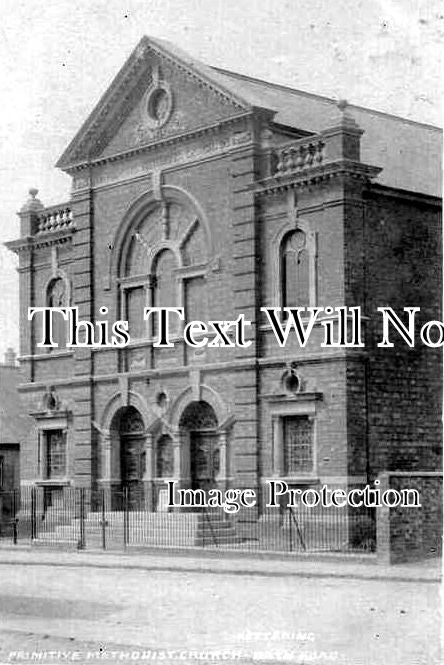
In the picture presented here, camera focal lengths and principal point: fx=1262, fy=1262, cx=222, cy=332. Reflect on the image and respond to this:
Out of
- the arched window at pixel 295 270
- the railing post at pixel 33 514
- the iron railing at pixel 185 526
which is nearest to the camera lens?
Result: the iron railing at pixel 185 526

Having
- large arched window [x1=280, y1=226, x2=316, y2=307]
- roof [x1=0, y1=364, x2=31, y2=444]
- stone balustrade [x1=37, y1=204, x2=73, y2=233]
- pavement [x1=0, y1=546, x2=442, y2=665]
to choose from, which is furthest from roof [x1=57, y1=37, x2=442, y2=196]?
pavement [x1=0, y1=546, x2=442, y2=665]

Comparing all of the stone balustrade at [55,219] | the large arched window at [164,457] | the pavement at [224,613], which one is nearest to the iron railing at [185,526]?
the large arched window at [164,457]

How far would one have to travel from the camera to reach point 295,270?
30.9 metres

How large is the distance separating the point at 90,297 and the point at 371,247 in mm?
9293

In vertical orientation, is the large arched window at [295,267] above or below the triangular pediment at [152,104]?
below

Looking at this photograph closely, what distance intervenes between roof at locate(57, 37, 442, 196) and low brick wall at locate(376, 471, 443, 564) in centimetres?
959

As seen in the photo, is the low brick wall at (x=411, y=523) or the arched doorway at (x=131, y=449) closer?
the low brick wall at (x=411, y=523)

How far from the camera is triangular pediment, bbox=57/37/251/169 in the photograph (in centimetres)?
3272

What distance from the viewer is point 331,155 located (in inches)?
1174

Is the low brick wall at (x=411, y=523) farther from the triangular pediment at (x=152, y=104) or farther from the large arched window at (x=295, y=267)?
the triangular pediment at (x=152, y=104)

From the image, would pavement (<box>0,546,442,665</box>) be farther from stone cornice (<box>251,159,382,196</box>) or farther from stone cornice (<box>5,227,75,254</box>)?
stone cornice (<box>5,227,75,254</box>)

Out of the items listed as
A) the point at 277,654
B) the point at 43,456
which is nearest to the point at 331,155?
the point at 43,456

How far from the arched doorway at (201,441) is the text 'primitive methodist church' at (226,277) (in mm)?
58

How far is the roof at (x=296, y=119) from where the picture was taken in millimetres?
32656
